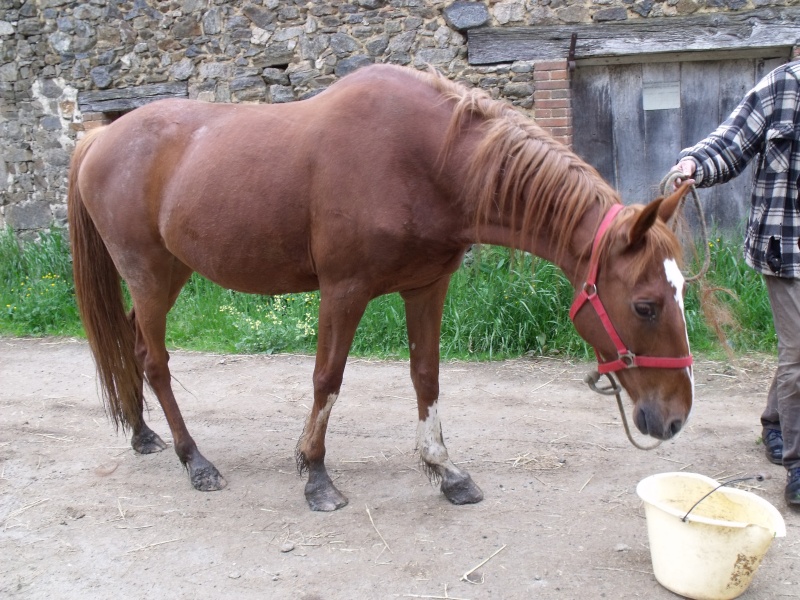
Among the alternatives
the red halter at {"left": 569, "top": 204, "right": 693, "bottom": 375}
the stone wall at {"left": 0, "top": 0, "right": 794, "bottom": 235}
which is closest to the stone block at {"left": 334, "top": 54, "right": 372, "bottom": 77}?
the stone wall at {"left": 0, "top": 0, "right": 794, "bottom": 235}

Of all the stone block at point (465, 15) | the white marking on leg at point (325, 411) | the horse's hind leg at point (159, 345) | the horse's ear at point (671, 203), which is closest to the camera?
the horse's ear at point (671, 203)

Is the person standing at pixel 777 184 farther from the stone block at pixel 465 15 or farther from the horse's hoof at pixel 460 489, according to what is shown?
the stone block at pixel 465 15

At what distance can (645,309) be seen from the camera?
2.38 m

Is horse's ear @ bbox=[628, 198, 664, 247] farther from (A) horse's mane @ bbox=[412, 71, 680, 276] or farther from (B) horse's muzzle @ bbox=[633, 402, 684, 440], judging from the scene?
(B) horse's muzzle @ bbox=[633, 402, 684, 440]

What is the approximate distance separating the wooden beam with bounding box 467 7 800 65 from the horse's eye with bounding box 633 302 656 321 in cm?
404

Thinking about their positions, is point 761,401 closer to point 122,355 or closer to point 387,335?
point 387,335

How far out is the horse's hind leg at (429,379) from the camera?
10.6ft

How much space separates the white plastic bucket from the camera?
2.25 m

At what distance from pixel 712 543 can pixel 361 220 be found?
1694mm

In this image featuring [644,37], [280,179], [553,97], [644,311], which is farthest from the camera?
[553,97]

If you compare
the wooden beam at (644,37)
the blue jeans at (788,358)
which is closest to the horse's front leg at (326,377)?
the blue jeans at (788,358)

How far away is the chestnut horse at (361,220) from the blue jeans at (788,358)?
2.67 ft

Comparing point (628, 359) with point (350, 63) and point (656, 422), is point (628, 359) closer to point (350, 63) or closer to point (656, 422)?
point (656, 422)

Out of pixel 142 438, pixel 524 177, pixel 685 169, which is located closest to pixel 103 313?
pixel 142 438
